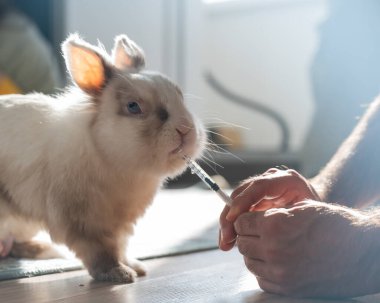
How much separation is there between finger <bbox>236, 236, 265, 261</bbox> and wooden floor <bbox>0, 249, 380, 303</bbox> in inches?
3.0

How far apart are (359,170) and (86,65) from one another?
710mm

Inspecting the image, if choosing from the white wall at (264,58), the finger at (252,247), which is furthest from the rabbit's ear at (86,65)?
the white wall at (264,58)

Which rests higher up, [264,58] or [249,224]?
[249,224]

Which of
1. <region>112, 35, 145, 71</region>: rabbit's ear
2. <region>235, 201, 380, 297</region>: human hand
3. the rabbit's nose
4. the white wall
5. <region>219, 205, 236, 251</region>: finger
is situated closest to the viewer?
<region>235, 201, 380, 297</region>: human hand

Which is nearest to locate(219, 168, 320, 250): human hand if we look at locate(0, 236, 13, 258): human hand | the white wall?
locate(0, 236, 13, 258): human hand

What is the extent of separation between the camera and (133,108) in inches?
48.9

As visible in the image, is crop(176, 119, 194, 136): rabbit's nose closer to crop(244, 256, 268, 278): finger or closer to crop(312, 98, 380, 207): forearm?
crop(244, 256, 268, 278): finger

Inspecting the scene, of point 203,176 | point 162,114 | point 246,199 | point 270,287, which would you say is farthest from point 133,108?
point 270,287

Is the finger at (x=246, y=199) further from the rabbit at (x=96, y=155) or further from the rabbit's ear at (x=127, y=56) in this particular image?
the rabbit's ear at (x=127, y=56)

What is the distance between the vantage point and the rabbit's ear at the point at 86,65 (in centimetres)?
128

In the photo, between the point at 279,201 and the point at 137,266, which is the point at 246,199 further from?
the point at 137,266

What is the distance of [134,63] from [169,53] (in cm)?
300

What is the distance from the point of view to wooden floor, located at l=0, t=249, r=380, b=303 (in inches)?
41.6

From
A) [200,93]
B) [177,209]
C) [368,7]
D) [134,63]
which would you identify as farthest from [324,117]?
[200,93]
